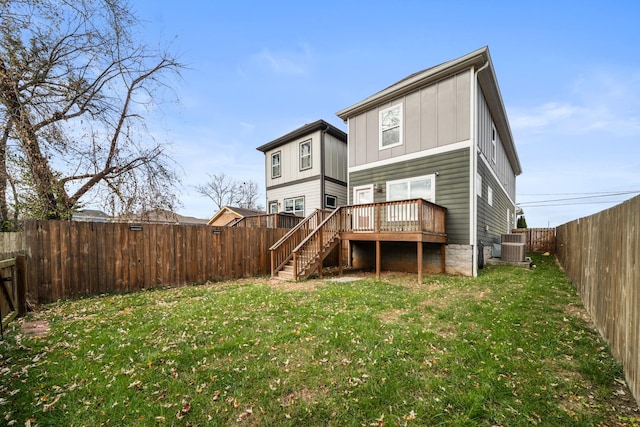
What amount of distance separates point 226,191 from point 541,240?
3461 cm

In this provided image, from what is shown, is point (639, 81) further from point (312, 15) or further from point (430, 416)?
point (430, 416)

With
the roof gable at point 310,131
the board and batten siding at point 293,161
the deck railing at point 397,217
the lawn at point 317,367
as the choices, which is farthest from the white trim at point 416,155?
the lawn at point 317,367

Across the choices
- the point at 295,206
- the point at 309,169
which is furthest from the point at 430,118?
the point at 295,206

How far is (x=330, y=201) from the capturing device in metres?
13.9

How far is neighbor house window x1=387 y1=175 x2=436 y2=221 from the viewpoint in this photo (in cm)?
845

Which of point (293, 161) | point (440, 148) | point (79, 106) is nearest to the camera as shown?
point (79, 106)

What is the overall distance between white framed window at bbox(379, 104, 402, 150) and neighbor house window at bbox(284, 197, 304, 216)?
5.42 metres

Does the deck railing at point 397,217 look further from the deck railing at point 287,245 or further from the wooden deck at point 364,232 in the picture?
the deck railing at point 287,245

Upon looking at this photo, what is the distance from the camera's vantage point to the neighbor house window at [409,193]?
27.7 ft

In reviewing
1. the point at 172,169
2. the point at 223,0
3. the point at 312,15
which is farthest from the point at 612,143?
the point at 172,169

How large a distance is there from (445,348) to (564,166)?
52.6 metres

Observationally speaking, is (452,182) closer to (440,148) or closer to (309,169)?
(440,148)

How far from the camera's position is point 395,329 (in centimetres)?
409

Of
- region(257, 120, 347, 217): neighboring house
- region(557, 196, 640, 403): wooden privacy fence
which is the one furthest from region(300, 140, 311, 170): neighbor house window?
region(557, 196, 640, 403): wooden privacy fence
